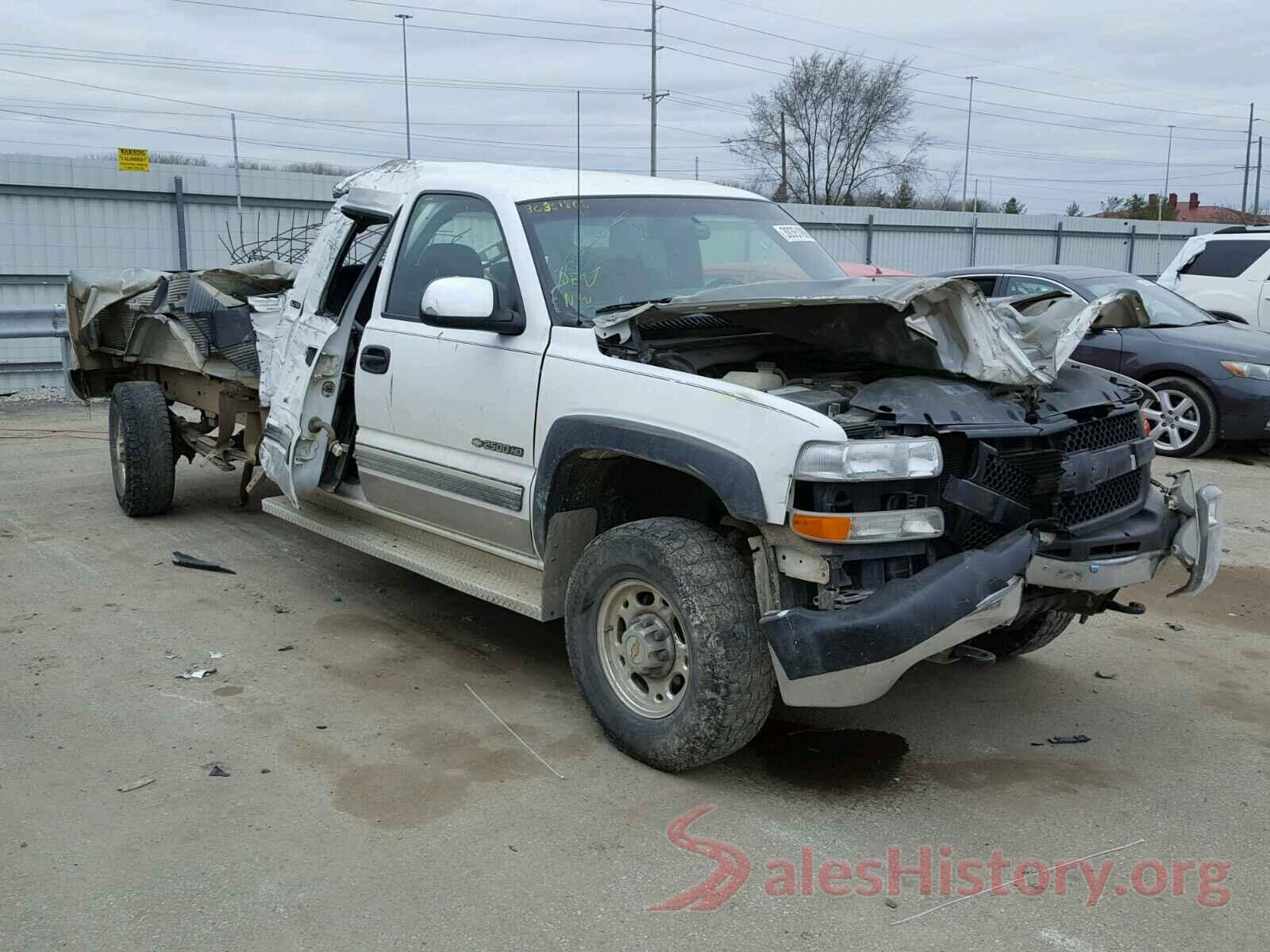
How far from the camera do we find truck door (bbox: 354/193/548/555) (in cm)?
451

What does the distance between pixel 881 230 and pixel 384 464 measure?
61.3 ft

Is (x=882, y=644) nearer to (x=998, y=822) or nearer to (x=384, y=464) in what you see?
(x=998, y=822)

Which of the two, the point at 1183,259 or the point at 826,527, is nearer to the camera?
the point at 826,527

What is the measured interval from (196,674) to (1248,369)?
8601mm

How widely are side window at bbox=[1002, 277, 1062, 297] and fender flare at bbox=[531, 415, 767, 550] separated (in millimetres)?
7138

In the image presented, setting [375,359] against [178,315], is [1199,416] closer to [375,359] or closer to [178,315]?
[375,359]

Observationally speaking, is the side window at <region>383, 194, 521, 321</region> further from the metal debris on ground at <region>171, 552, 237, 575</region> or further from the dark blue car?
the dark blue car

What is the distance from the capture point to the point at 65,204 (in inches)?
573

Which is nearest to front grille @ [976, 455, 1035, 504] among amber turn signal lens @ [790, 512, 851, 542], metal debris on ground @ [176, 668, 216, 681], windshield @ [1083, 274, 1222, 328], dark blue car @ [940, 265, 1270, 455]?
amber turn signal lens @ [790, 512, 851, 542]

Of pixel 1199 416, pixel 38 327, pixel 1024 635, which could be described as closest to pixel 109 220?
pixel 38 327

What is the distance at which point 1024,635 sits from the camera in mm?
4977

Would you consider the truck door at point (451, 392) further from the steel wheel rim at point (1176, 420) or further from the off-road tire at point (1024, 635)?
the steel wheel rim at point (1176, 420)

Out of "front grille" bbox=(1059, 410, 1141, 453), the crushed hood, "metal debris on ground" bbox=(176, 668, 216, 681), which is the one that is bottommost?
"metal debris on ground" bbox=(176, 668, 216, 681)

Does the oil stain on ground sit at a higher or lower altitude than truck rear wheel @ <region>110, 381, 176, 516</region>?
lower
